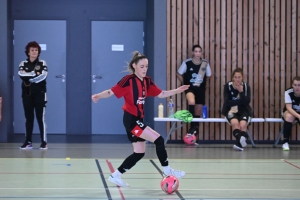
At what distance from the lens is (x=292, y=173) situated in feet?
25.7

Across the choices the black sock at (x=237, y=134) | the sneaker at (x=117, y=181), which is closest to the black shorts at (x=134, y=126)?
the sneaker at (x=117, y=181)

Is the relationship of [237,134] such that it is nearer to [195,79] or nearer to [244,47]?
[195,79]

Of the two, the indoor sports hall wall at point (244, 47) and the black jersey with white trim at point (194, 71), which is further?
the indoor sports hall wall at point (244, 47)

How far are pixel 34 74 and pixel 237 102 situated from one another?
4028 mm

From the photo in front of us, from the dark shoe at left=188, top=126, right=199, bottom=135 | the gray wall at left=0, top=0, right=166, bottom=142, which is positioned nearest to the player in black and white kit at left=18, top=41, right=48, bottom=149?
the dark shoe at left=188, top=126, right=199, bottom=135

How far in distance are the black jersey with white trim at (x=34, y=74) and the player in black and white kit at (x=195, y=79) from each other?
3.07m

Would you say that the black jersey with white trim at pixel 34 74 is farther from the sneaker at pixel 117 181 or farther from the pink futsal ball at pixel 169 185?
the pink futsal ball at pixel 169 185

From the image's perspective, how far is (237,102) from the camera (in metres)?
11.4

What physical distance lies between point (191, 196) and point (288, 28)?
24.8ft

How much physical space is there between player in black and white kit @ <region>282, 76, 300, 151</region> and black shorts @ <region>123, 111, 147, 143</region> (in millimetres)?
5422

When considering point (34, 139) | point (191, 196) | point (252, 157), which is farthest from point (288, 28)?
point (191, 196)

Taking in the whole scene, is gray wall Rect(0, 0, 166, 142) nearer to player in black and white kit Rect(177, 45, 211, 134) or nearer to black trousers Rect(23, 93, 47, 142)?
player in black and white kit Rect(177, 45, 211, 134)

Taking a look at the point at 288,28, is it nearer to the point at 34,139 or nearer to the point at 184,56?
the point at 184,56

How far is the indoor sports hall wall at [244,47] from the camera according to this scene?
490 inches
